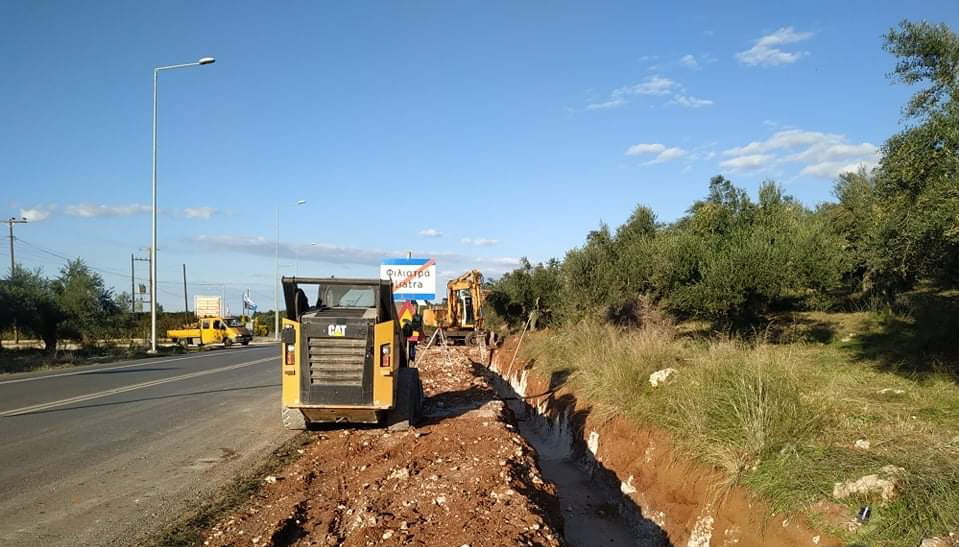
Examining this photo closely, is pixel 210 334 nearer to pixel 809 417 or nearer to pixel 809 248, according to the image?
pixel 809 248

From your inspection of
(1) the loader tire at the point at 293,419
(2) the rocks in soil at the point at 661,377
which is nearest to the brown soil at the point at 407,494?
(1) the loader tire at the point at 293,419

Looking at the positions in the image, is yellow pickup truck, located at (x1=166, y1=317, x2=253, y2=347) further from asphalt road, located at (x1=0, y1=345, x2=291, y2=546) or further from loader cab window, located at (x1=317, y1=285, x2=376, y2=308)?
loader cab window, located at (x1=317, y1=285, x2=376, y2=308)

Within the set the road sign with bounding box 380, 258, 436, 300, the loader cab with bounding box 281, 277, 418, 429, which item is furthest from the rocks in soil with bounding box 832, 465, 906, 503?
the road sign with bounding box 380, 258, 436, 300

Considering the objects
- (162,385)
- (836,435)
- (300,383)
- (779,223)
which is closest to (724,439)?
(836,435)

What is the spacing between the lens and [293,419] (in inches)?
400

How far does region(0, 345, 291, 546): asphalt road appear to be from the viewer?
5.92 metres

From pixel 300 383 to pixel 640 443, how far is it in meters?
5.15

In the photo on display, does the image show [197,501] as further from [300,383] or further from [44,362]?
[44,362]

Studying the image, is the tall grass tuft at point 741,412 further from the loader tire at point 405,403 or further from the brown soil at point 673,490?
the loader tire at point 405,403

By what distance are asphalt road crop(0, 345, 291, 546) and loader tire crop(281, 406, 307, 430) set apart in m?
0.22

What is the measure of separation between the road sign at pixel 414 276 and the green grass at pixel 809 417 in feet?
14.4

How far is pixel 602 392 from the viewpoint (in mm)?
12367

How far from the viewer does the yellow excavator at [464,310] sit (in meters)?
32.0

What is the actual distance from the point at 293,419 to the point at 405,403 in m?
1.75
